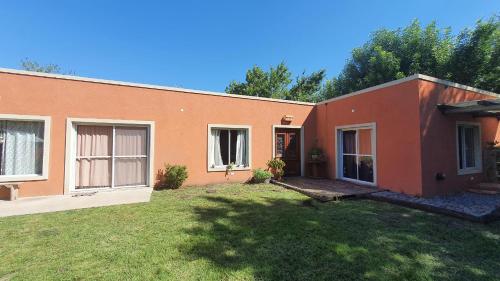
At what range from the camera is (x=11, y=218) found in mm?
5066

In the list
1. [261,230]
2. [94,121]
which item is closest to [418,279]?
[261,230]

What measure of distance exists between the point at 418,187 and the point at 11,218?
10.6m

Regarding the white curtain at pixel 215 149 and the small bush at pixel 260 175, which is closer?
the white curtain at pixel 215 149

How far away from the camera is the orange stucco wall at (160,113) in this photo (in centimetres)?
699

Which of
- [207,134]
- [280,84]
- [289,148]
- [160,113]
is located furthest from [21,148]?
[280,84]

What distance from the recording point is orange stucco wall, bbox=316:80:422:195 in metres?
7.11

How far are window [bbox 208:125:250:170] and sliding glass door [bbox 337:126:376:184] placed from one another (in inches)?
166

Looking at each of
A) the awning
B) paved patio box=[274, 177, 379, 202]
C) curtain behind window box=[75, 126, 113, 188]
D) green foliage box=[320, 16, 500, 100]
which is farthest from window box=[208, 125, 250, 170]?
green foliage box=[320, 16, 500, 100]

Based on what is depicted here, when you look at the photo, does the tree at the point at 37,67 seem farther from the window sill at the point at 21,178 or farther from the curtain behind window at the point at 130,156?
the window sill at the point at 21,178

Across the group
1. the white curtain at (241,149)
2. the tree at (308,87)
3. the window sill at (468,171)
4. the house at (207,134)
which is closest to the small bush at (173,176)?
the house at (207,134)

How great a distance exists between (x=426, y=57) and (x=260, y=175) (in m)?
15.9

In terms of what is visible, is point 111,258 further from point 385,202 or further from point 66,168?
point 385,202

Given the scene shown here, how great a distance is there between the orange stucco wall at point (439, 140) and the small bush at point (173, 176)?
799 cm

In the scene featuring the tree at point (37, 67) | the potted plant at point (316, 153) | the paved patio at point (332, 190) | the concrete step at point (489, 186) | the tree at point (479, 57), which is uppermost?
the tree at point (37, 67)
